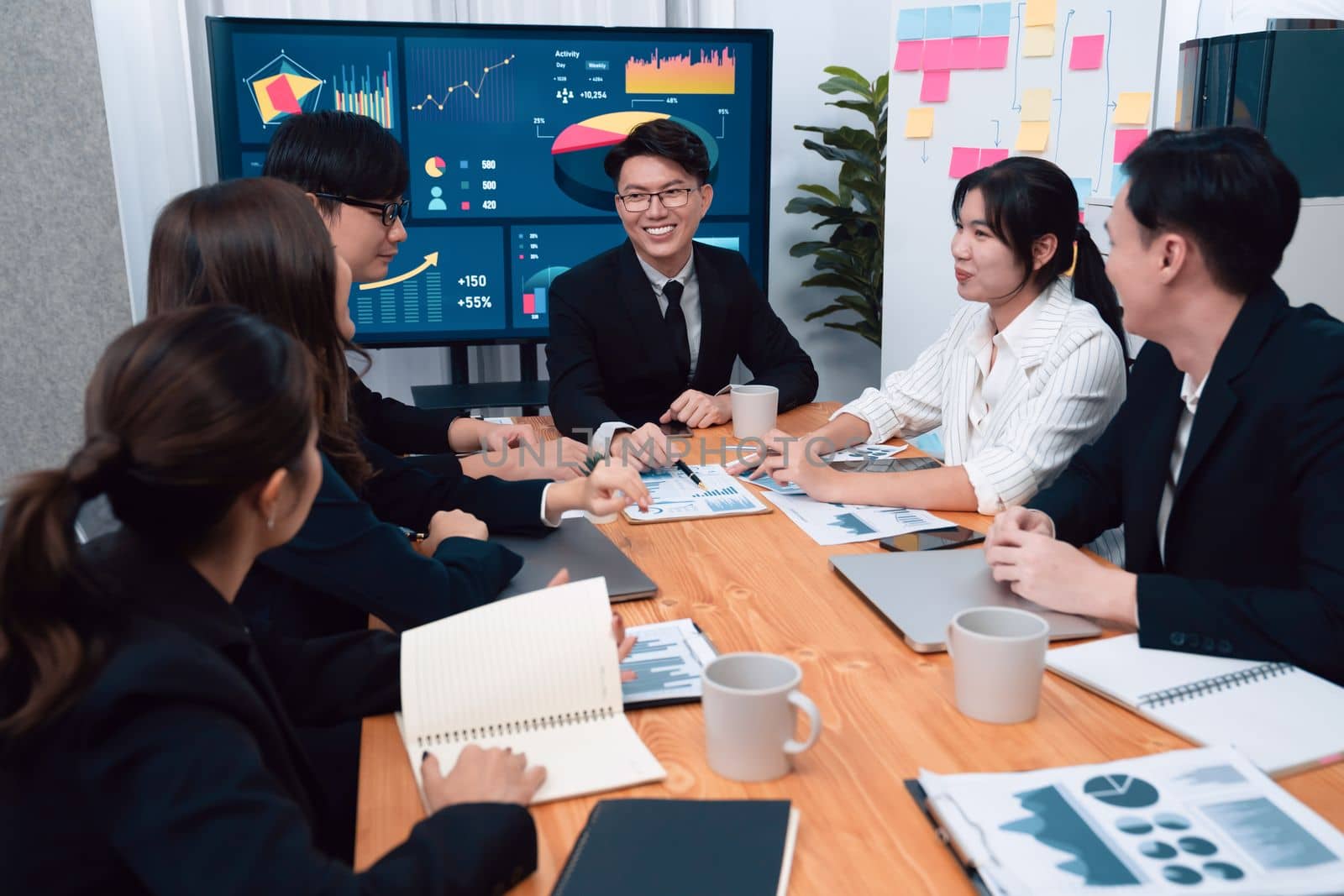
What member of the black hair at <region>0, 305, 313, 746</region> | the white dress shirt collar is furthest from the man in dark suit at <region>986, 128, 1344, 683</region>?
the white dress shirt collar

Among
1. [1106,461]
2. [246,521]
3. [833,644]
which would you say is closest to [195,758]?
→ [246,521]

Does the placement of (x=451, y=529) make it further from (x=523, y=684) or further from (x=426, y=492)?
(x=523, y=684)

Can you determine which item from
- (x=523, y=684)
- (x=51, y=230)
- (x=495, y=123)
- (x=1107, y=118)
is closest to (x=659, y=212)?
(x=495, y=123)

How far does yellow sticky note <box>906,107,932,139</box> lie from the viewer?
3.11 metres

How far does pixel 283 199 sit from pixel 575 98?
2023 mm

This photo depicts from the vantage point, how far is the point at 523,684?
3.10 feet

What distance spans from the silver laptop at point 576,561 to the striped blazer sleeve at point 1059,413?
56cm

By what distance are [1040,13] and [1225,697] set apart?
2238 mm

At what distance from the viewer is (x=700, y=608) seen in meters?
1.22

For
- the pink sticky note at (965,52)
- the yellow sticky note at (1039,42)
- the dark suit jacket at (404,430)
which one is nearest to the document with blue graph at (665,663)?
the dark suit jacket at (404,430)

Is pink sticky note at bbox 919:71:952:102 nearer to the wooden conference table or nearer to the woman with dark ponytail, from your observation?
the wooden conference table

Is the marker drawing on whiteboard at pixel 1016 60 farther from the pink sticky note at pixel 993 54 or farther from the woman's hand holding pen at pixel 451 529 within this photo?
the woman's hand holding pen at pixel 451 529

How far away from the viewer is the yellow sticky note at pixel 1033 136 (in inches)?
108

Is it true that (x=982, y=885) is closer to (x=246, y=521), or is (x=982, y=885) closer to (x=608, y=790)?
(x=608, y=790)
